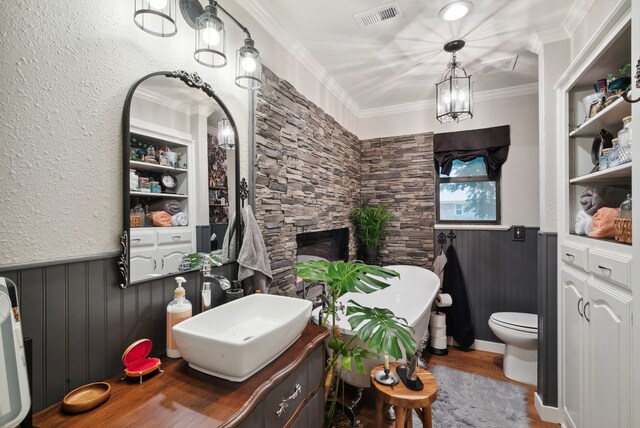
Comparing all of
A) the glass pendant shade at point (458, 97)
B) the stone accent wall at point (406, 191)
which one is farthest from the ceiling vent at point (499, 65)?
the stone accent wall at point (406, 191)

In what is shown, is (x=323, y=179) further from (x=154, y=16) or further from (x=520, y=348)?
(x=520, y=348)

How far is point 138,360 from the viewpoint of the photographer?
983mm

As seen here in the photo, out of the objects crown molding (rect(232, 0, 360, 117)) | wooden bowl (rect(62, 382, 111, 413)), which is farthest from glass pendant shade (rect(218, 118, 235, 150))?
wooden bowl (rect(62, 382, 111, 413))

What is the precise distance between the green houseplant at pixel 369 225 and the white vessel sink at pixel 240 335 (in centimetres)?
198

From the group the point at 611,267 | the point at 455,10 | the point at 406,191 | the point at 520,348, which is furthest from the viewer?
the point at 406,191

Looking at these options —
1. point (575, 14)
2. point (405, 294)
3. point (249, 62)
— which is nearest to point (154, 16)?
point (249, 62)

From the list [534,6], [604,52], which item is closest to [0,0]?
[604,52]

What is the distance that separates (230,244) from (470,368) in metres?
2.47

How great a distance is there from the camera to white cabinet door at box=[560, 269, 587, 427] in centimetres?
150

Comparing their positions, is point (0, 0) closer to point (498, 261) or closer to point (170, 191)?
point (170, 191)

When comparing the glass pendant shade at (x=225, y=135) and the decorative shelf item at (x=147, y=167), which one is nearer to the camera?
the decorative shelf item at (x=147, y=167)

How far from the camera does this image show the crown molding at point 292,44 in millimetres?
1681

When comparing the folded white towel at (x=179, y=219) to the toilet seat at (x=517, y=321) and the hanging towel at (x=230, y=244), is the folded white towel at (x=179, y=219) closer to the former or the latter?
the hanging towel at (x=230, y=244)

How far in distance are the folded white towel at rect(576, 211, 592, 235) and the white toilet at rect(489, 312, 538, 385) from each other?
1.12 m
